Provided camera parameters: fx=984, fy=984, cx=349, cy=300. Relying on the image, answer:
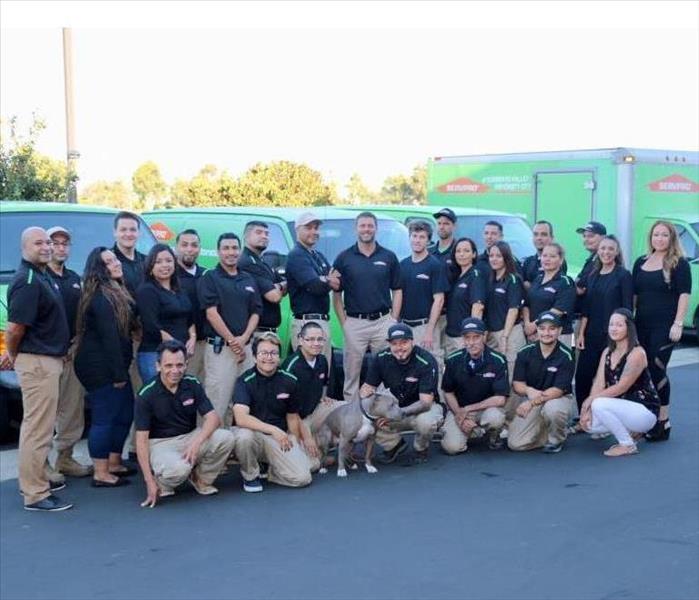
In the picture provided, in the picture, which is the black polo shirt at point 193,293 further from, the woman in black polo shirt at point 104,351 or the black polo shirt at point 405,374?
the black polo shirt at point 405,374

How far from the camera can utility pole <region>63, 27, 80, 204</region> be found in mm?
13273

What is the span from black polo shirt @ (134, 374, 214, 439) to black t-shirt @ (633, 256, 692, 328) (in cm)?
381

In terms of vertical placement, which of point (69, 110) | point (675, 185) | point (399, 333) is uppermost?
point (69, 110)

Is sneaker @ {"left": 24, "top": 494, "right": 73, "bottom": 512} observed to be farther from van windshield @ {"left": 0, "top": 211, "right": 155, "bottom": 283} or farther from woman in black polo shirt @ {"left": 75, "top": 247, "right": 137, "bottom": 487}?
van windshield @ {"left": 0, "top": 211, "right": 155, "bottom": 283}

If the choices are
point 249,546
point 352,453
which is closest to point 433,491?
point 352,453

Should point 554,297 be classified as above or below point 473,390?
above

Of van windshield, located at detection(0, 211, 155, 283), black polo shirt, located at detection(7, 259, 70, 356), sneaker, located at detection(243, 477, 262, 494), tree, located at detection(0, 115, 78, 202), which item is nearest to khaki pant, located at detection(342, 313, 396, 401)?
sneaker, located at detection(243, 477, 262, 494)

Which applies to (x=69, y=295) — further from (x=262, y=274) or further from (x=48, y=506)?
(x=262, y=274)

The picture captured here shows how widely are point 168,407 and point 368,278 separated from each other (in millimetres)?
2275

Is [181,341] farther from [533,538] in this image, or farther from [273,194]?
[273,194]

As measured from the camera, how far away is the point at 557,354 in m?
7.81

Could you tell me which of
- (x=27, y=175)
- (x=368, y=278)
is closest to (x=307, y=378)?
(x=368, y=278)

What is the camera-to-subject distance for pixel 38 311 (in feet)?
20.1

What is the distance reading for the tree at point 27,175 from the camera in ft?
40.3
